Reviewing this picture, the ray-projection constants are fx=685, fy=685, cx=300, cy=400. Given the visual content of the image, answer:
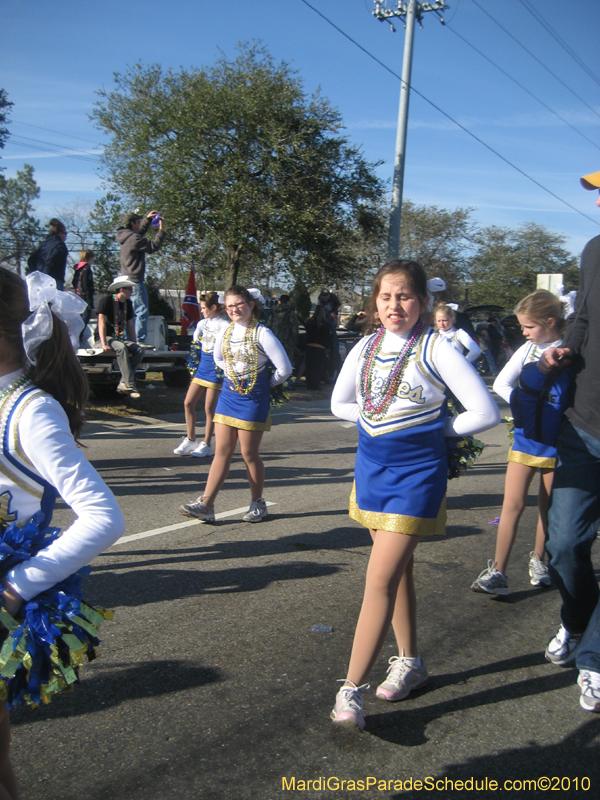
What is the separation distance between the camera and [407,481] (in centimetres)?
280

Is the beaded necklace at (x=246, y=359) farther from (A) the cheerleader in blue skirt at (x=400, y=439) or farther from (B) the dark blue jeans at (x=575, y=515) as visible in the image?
(B) the dark blue jeans at (x=575, y=515)

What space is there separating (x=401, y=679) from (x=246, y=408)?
291 cm

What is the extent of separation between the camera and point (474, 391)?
2824 mm

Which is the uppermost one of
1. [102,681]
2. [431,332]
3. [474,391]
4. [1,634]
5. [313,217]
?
[313,217]

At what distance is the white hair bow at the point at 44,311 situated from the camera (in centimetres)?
181

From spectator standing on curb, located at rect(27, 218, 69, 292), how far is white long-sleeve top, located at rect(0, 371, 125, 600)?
7.77 meters

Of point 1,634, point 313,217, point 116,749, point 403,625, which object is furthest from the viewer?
point 313,217

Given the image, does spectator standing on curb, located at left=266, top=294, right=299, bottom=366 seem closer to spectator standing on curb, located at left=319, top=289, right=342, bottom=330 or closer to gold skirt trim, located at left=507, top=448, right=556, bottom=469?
spectator standing on curb, located at left=319, top=289, right=342, bottom=330

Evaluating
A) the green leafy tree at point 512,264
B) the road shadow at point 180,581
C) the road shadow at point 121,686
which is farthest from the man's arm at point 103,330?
the green leafy tree at point 512,264

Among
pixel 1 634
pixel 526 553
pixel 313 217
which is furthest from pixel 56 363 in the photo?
pixel 313 217

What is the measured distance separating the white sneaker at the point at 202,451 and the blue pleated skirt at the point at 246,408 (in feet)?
9.51

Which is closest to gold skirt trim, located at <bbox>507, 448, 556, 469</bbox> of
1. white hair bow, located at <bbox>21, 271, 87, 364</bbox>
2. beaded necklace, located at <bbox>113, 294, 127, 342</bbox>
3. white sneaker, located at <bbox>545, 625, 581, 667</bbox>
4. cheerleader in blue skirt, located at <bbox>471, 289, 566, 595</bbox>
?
cheerleader in blue skirt, located at <bbox>471, 289, 566, 595</bbox>

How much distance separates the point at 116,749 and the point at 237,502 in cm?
385

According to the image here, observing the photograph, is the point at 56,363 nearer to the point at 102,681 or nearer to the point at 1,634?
the point at 1,634
